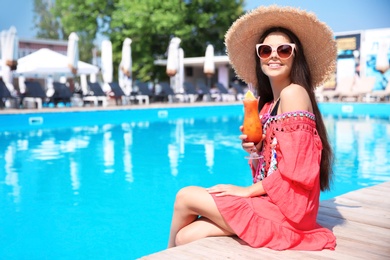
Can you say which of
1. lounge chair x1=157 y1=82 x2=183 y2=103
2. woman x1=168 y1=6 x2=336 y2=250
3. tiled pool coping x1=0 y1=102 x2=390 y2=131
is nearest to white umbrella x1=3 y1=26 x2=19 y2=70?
tiled pool coping x1=0 y1=102 x2=390 y2=131

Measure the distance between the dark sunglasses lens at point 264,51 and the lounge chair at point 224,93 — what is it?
61.6 feet

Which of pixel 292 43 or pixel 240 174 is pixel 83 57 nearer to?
pixel 240 174

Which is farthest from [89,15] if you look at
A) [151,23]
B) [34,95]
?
[34,95]

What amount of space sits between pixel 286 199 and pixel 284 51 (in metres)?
0.67

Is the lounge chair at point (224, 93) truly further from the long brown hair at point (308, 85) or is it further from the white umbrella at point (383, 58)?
the long brown hair at point (308, 85)

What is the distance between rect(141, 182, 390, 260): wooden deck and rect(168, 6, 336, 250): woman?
56mm

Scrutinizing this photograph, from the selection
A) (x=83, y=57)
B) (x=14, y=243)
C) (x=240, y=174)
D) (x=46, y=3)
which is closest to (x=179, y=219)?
(x=14, y=243)

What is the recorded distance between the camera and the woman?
1992 millimetres

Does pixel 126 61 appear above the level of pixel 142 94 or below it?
above

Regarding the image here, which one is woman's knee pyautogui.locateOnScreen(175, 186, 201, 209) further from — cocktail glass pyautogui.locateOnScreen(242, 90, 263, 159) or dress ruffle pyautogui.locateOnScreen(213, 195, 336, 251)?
cocktail glass pyautogui.locateOnScreen(242, 90, 263, 159)

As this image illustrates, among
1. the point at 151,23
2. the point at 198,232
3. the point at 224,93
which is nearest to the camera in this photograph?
the point at 198,232

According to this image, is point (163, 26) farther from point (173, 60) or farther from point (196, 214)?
point (196, 214)

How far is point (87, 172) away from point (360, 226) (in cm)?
447

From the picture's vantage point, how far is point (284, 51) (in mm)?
2117
